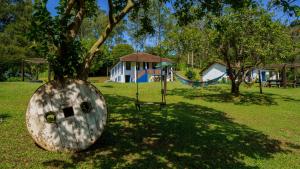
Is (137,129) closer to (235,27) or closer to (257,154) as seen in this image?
(257,154)

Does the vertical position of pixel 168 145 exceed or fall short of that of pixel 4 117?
it falls short

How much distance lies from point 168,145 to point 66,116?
2.73 meters

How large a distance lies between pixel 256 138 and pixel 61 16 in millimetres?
7011

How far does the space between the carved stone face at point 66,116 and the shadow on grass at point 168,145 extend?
407 millimetres

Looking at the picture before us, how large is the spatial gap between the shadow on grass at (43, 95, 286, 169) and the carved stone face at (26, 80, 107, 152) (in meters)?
0.41

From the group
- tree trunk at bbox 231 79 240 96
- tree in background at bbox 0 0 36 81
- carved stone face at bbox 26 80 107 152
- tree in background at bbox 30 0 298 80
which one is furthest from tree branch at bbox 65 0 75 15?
tree in background at bbox 0 0 36 81

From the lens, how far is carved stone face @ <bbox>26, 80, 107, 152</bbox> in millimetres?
6480

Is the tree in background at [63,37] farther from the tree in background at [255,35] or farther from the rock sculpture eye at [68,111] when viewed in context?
the tree in background at [255,35]

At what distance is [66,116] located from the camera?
671 centimetres

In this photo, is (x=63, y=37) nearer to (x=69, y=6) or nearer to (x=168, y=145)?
(x=69, y=6)

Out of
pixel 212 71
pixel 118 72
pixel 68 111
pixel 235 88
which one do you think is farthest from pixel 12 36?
pixel 68 111

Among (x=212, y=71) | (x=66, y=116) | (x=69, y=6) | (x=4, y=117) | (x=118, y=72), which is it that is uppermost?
(x=69, y=6)

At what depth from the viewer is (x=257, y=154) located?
7.62 meters

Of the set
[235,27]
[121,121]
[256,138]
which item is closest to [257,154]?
[256,138]
